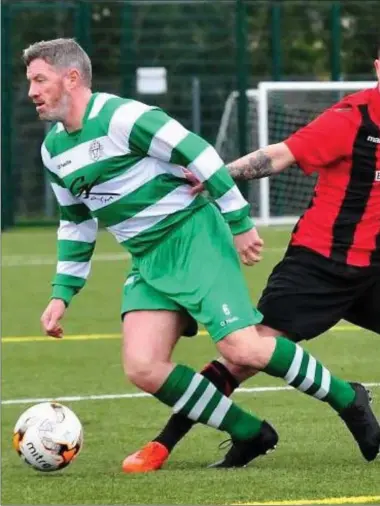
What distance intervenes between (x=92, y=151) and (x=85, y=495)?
1.46 m

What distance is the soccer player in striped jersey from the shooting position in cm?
667

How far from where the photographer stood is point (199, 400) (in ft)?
22.5

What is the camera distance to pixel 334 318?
695 cm

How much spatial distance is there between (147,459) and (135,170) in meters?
1.24

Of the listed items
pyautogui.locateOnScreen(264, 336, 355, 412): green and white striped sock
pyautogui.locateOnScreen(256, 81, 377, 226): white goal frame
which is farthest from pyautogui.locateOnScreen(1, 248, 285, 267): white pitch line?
pyautogui.locateOnScreen(264, 336, 355, 412): green and white striped sock

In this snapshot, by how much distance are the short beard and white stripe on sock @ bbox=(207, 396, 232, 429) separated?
1368mm

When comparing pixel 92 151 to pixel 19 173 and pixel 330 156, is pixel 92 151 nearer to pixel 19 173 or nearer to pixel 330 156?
pixel 330 156

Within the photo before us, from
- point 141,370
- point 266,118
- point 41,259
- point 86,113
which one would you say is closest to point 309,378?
point 141,370

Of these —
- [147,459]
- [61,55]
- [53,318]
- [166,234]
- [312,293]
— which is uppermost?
[61,55]

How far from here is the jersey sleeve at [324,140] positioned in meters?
6.74

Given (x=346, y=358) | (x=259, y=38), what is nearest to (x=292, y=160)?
(x=346, y=358)

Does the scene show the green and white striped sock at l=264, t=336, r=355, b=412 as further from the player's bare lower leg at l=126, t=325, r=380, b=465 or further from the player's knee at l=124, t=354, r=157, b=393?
the player's knee at l=124, t=354, r=157, b=393

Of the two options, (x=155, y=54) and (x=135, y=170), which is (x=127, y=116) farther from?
(x=155, y=54)

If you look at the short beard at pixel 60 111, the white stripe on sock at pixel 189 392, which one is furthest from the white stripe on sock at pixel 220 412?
the short beard at pixel 60 111
